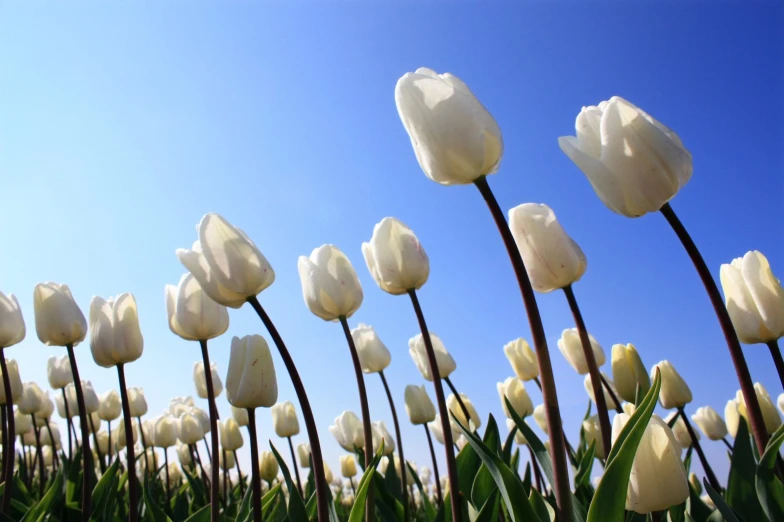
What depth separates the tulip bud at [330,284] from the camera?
2.73m

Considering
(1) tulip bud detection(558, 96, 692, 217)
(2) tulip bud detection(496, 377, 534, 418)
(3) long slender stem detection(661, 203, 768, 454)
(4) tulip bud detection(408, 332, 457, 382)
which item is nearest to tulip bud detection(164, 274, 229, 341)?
(4) tulip bud detection(408, 332, 457, 382)

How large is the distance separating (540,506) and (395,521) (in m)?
→ 1.05

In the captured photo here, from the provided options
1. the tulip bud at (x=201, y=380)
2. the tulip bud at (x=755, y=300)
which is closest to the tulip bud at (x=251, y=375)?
the tulip bud at (x=755, y=300)

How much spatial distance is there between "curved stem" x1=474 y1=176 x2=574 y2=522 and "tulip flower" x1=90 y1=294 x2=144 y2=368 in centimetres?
221

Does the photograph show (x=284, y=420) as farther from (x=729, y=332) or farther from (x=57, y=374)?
(x=729, y=332)

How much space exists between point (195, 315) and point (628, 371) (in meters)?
2.03

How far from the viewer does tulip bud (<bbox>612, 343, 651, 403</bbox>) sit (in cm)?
250

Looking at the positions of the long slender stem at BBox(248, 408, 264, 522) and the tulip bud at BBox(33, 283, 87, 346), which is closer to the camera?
the long slender stem at BBox(248, 408, 264, 522)

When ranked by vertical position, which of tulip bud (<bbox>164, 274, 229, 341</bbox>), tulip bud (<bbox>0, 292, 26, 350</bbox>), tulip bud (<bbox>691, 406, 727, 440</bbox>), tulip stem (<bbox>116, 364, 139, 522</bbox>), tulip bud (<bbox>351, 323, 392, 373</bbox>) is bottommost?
tulip bud (<bbox>691, 406, 727, 440</bbox>)

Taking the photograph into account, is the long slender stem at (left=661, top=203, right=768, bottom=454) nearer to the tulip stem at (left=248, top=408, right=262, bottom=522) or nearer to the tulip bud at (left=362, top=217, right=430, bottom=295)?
the tulip bud at (left=362, top=217, right=430, bottom=295)

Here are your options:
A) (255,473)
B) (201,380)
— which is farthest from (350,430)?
(255,473)

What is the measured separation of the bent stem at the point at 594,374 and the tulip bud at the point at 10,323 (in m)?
3.12

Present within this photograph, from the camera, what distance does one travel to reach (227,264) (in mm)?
2252

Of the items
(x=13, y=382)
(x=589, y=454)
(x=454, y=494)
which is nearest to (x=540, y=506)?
(x=454, y=494)
